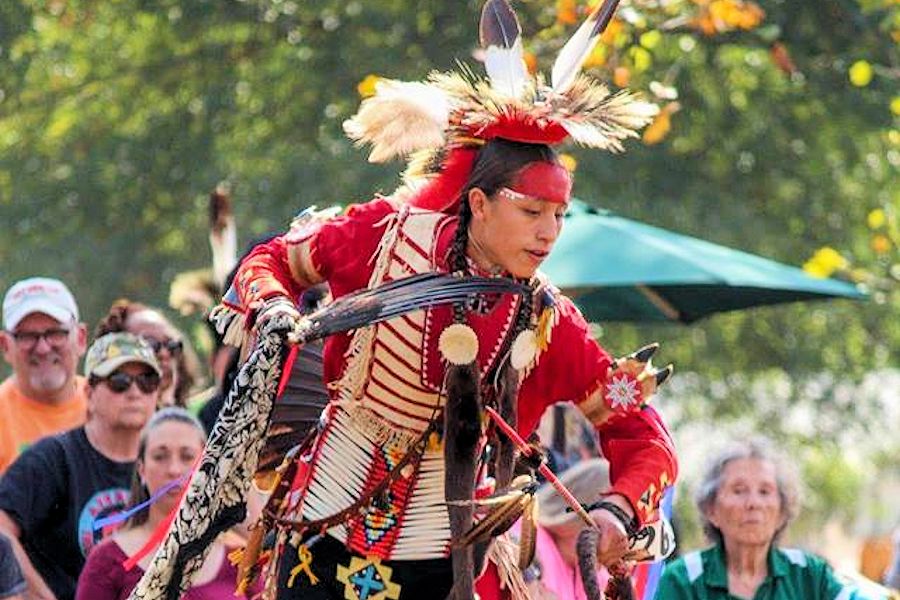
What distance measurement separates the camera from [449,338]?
6.05m

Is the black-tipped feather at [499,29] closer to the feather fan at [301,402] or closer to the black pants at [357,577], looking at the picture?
the feather fan at [301,402]

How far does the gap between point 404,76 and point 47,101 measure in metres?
Result: 2.59

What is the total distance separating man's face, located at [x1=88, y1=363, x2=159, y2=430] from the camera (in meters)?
9.04

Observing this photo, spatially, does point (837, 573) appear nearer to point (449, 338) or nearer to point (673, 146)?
point (449, 338)

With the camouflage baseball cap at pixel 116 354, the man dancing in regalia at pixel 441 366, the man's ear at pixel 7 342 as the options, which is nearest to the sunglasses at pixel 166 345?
the camouflage baseball cap at pixel 116 354

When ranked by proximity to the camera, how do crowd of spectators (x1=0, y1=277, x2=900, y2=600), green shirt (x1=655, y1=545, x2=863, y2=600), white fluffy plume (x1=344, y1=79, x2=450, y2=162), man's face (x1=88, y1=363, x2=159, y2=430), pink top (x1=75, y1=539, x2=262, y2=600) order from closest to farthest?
white fluffy plume (x1=344, y1=79, x2=450, y2=162) < pink top (x1=75, y1=539, x2=262, y2=600) < crowd of spectators (x1=0, y1=277, x2=900, y2=600) < green shirt (x1=655, y1=545, x2=863, y2=600) < man's face (x1=88, y1=363, x2=159, y2=430)

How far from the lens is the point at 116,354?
9.20 meters

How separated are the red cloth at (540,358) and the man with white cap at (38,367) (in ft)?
11.3

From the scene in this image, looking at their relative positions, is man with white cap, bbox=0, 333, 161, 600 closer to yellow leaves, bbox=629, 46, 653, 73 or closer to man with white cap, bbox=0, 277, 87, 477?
man with white cap, bbox=0, 277, 87, 477

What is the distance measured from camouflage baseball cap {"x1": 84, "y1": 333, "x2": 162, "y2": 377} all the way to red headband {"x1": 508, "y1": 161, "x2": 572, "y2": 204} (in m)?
3.37

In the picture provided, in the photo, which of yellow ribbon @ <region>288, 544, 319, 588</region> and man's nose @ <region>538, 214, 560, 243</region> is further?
yellow ribbon @ <region>288, 544, 319, 588</region>

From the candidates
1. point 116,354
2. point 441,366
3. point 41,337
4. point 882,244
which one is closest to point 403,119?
point 441,366

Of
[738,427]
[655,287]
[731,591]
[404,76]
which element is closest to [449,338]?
[731,591]

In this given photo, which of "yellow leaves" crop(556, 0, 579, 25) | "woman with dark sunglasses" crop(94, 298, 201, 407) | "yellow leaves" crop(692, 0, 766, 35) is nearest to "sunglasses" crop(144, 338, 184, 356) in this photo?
"woman with dark sunglasses" crop(94, 298, 201, 407)
